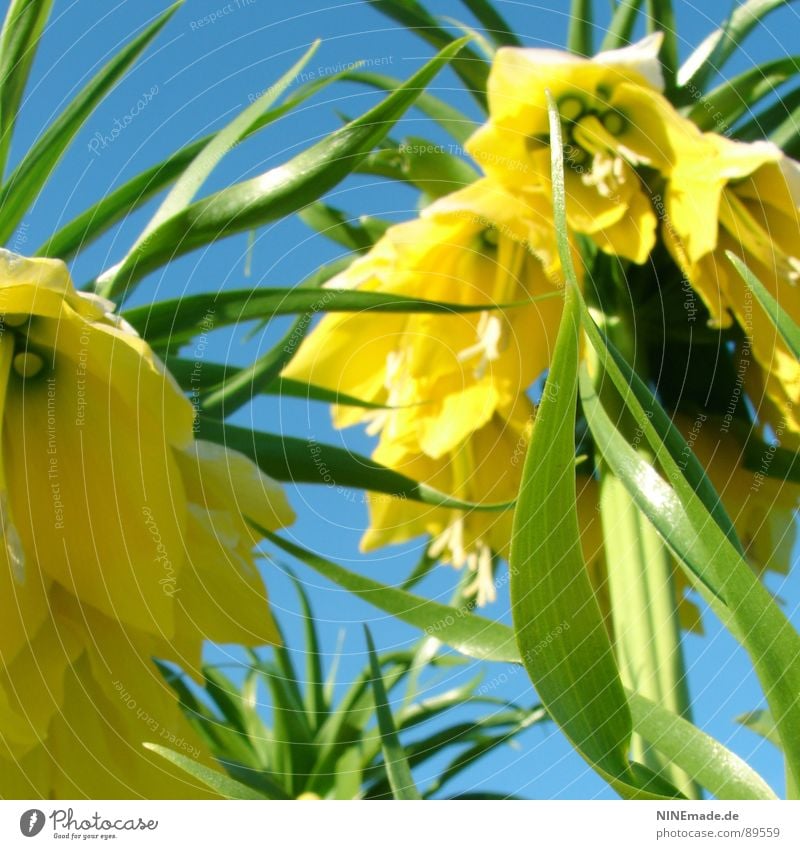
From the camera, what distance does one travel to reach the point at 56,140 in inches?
31.0

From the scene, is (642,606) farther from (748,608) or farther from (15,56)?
Answer: (15,56)

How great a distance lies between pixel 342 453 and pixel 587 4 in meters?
0.49

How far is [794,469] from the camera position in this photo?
2.78ft

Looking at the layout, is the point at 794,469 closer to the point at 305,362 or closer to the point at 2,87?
the point at 305,362

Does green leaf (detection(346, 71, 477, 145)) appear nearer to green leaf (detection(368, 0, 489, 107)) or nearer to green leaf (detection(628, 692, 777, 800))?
green leaf (detection(368, 0, 489, 107))

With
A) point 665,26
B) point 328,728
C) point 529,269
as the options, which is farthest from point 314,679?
point 665,26

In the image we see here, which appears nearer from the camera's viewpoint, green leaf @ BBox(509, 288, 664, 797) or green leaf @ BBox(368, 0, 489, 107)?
green leaf @ BBox(509, 288, 664, 797)

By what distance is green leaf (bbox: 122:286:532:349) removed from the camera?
2.27ft

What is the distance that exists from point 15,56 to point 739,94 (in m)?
0.59

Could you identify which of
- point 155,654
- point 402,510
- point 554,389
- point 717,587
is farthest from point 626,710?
point 402,510

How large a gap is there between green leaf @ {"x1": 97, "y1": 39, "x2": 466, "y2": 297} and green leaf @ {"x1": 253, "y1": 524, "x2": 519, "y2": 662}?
193 millimetres

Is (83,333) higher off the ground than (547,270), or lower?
lower

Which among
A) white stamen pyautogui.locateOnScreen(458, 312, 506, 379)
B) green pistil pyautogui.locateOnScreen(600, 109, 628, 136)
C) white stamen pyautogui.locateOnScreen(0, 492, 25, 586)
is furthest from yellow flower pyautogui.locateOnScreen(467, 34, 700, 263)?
white stamen pyautogui.locateOnScreen(0, 492, 25, 586)

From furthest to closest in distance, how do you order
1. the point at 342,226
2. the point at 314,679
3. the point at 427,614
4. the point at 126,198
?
the point at 314,679 < the point at 342,226 < the point at 126,198 < the point at 427,614
